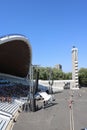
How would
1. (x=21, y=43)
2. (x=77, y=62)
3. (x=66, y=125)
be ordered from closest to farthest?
(x=66, y=125) → (x=21, y=43) → (x=77, y=62)

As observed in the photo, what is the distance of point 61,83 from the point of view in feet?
311

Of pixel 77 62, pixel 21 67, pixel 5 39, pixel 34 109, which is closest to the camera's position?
pixel 34 109

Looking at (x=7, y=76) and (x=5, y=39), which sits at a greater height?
(x=5, y=39)

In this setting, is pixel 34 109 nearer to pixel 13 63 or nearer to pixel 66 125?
pixel 66 125

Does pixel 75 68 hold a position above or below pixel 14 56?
below

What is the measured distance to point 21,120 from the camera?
25766 millimetres

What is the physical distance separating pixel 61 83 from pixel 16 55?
3594 centimetres

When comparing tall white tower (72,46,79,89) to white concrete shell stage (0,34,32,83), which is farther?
tall white tower (72,46,79,89)

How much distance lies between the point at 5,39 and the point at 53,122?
2800 cm

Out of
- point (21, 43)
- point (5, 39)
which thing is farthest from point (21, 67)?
point (5, 39)

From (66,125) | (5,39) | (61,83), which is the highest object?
(5,39)

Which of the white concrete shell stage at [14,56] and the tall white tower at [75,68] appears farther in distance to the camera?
the tall white tower at [75,68]

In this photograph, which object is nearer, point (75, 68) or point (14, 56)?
point (14, 56)

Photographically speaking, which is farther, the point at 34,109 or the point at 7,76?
the point at 7,76
